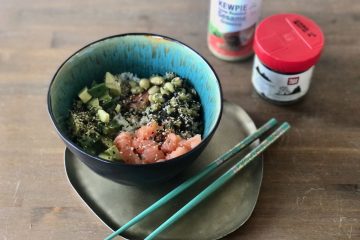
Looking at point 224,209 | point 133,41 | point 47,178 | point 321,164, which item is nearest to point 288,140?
point 321,164

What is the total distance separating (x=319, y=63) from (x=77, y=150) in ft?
2.03

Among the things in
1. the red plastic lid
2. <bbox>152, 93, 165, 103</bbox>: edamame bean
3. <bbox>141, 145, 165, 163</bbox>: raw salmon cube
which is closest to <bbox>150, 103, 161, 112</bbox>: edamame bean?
<bbox>152, 93, 165, 103</bbox>: edamame bean

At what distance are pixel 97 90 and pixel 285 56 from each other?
1.20ft

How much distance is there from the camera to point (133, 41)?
89cm

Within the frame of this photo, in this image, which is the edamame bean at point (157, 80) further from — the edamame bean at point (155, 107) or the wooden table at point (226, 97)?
the wooden table at point (226, 97)

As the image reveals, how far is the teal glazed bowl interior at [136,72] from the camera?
2.41 feet

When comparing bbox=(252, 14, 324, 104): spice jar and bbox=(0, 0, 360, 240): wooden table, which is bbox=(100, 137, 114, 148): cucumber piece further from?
bbox=(252, 14, 324, 104): spice jar

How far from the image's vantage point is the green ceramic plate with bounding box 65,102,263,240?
78 cm

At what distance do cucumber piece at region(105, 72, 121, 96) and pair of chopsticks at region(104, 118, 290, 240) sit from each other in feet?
0.74

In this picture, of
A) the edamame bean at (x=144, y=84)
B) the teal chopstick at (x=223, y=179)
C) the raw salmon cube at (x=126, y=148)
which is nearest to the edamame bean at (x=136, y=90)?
the edamame bean at (x=144, y=84)

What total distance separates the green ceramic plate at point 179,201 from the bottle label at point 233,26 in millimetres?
275

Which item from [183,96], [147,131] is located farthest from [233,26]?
[147,131]

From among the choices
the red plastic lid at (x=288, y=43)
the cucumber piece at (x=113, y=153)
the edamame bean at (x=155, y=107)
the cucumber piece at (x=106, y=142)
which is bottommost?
the cucumber piece at (x=106, y=142)

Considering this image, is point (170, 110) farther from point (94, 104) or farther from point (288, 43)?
point (288, 43)
